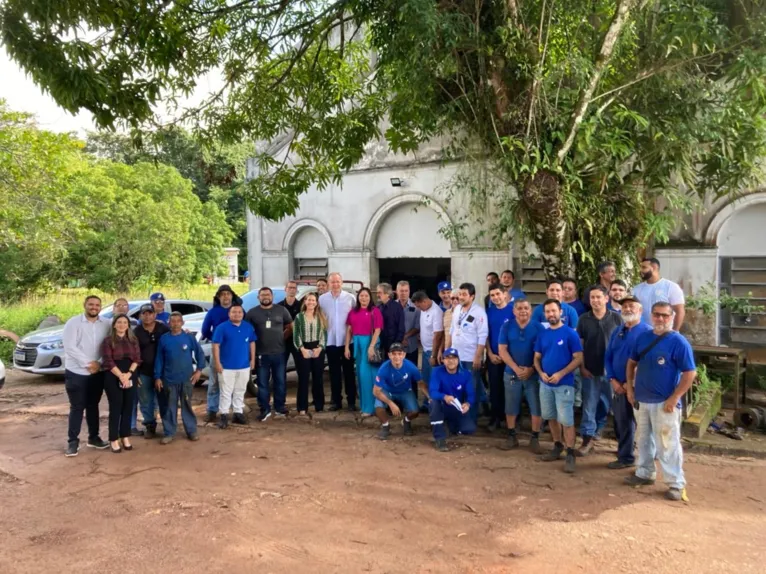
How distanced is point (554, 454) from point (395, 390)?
1974mm

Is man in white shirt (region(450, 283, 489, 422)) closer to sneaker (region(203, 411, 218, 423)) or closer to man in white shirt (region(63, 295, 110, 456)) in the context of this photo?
sneaker (region(203, 411, 218, 423))

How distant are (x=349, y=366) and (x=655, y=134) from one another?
16.2 feet

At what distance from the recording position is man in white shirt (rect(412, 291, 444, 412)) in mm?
7750

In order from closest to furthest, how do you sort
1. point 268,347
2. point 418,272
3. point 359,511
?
point 359,511, point 268,347, point 418,272

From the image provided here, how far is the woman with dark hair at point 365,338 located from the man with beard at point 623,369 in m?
3.05

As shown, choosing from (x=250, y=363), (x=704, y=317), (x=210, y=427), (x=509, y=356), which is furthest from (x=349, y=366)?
(x=704, y=317)

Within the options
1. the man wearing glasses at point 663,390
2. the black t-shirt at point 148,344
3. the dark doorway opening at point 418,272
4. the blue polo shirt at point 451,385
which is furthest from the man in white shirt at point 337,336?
the dark doorway opening at point 418,272

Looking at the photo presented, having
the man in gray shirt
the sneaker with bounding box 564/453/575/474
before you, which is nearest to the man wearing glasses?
the sneaker with bounding box 564/453/575/474

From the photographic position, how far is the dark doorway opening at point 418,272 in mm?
14125

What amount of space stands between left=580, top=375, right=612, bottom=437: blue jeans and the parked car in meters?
7.48

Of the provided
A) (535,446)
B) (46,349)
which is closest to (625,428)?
(535,446)

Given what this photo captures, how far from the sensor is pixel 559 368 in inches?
240

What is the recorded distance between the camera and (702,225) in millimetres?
9820

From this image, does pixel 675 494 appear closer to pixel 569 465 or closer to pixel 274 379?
pixel 569 465
